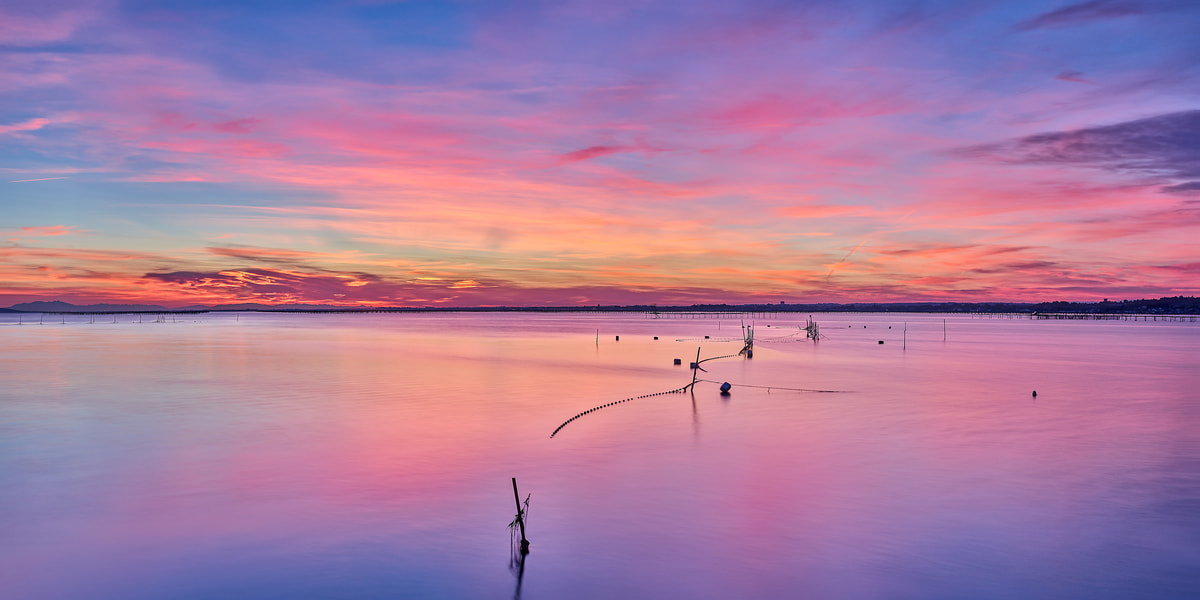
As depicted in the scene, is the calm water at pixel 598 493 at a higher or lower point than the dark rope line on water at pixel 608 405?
lower

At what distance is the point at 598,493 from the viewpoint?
15.9m

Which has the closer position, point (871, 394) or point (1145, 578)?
point (1145, 578)

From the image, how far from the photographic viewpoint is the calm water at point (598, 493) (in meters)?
11.3

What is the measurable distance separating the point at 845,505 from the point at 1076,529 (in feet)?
12.7

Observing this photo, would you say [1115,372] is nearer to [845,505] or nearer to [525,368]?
[525,368]

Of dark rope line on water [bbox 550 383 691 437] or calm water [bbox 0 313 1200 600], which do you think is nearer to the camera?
calm water [bbox 0 313 1200 600]

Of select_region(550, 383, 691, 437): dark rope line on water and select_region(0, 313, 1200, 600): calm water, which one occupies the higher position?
select_region(550, 383, 691, 437): dark rope line on water

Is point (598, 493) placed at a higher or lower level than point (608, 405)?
lower

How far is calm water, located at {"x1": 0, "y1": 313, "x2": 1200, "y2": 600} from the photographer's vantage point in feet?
37.0

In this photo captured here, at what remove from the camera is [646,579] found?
11.2m

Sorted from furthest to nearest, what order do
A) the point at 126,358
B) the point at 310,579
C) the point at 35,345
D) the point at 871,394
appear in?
the point at 35,345 → the point at 126,358 → the point at 871,394 → the point at 310,579

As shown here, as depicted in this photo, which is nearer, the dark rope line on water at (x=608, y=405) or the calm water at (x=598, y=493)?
the calm water at (x=598, y=493)

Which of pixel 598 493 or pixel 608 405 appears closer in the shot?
pixel 598 493

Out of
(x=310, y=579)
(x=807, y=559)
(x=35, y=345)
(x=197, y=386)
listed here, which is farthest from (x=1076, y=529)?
(x=35, y=345)
